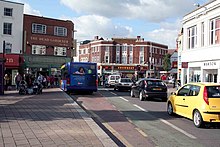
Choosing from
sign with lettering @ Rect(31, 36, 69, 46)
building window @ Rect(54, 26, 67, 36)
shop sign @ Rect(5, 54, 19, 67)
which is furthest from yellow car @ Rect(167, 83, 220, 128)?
building window @ Rect(54, 26, 67, 36)

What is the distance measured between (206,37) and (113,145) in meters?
23.9

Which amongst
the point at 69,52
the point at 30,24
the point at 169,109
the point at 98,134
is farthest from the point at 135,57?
the point at 98,134

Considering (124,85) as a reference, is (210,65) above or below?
above

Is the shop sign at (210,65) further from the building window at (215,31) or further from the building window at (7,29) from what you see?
the building window at (7,29)

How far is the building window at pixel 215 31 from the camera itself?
27.1m

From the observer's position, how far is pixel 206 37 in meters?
28.9

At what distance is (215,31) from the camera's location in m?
27.5

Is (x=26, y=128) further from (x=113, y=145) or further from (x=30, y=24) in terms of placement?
(x=30, y=24)

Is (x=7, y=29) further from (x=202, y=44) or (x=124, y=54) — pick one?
(x=124, y=54)

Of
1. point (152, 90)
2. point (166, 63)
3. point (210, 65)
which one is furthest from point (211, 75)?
point (166, 63)

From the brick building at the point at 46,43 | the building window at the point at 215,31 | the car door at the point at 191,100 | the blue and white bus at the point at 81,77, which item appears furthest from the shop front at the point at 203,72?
the brick building at the point at 46,43

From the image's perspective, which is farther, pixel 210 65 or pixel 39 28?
pixel 39 28

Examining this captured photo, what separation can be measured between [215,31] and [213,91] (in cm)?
1813

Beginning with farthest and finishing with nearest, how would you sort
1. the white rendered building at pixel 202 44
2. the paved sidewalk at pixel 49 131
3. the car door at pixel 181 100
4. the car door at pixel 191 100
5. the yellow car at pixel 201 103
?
the white rendered building at pixel 202 44 → the car door at pixel 181 100 → the car door at pixel 191 100 → the yellow car at pixel 201 103 → the paved sidewalk at pixel 49 131
